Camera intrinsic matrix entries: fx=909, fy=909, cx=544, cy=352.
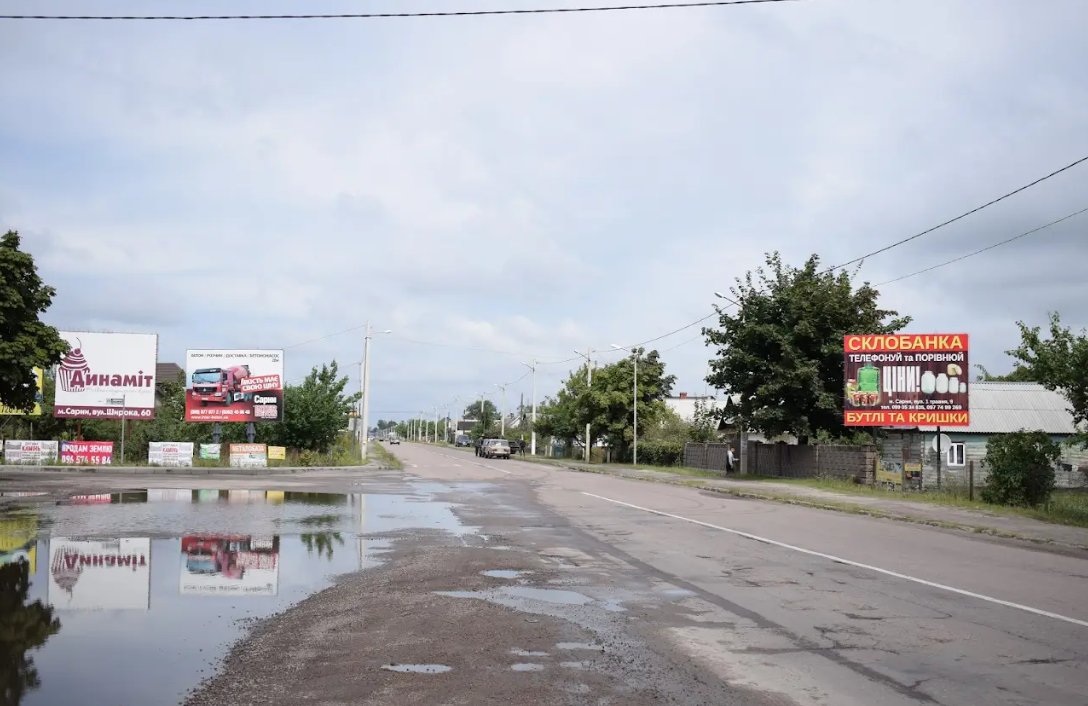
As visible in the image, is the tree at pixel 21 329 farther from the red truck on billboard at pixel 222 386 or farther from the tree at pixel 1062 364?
the tree at pixel 1062 364

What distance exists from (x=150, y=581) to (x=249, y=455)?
113ft

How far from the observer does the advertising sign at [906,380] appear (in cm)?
3309


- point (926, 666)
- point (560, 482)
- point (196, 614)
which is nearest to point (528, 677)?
point (926, 666)

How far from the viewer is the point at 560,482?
35875 mm

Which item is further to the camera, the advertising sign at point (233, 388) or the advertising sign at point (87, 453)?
the advertising sign at point (233, 388)

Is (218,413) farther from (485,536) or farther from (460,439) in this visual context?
(460,439)

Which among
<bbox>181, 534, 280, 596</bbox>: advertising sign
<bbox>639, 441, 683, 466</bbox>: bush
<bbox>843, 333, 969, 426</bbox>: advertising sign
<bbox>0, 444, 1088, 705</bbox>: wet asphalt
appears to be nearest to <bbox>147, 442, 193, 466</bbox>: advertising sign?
<bbox>0, 444, 1088, 705</bbox>: wet asphalt

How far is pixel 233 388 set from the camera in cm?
4662

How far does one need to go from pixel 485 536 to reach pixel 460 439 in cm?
13128

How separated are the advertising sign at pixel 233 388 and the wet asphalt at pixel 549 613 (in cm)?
2808

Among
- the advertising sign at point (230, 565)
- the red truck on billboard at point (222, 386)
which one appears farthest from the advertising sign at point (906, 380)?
the red truck on billboard at point (222, 386)

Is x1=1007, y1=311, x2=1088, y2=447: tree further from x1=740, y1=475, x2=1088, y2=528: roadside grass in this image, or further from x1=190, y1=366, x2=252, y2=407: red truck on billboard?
x1=190, y1=366, x2=252, y2=407: red truck on billboard

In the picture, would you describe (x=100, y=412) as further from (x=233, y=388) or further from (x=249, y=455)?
(x=249, y=455)

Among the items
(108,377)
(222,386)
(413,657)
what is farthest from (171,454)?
(413,657)
